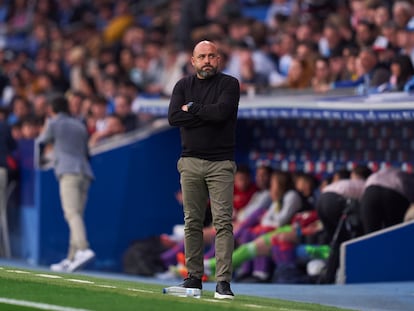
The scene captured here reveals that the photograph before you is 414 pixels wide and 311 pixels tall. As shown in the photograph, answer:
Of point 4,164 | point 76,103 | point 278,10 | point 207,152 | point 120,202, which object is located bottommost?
point 120,202

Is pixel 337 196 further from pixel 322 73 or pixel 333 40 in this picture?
pixel 333 40

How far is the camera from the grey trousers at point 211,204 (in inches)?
413

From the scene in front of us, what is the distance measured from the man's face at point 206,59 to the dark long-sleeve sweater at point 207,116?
0.40 feet

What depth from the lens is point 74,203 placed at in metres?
16.1

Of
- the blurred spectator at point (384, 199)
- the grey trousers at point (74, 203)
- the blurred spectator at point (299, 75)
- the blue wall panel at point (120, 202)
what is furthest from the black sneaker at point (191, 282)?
the blue wall panel at point (120, 202)

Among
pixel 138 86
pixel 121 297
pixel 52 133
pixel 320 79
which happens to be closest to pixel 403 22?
pixel 320 79

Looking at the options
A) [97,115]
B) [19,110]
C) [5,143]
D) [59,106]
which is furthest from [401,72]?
[19,110]

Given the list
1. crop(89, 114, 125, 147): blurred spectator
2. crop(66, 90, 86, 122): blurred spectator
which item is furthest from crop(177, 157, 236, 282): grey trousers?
crop(66, 90, 86, 122): blurred spectator

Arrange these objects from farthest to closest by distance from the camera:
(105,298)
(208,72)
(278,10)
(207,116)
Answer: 1. (278,10)
2. (208,72)
3. (207,116)
4. (105,298)

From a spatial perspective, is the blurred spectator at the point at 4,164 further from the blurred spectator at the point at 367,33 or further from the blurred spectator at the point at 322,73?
the blurred spectator at the point at 367,33

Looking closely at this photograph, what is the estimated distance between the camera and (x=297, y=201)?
15.6 m

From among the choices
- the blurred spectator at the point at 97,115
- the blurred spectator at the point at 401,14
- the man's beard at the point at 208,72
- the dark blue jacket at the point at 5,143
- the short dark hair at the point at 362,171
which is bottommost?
the short dark hair at the point at 362,171

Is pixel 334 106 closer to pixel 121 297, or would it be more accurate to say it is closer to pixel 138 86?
pixel 121 297

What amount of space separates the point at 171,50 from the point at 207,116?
10.1 m
